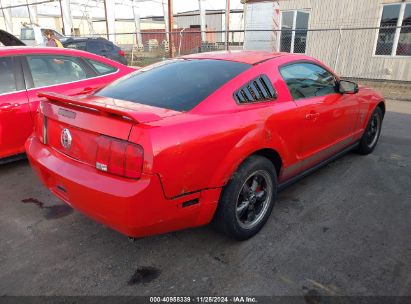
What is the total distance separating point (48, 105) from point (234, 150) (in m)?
1.54

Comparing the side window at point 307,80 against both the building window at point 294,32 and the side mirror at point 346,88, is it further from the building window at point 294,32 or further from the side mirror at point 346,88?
the building window at point 294,32

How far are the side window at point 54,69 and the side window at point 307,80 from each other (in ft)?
9.84

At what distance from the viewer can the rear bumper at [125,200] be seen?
6.87 ft

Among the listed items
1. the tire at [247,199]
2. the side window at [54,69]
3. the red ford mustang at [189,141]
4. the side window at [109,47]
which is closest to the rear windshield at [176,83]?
the red ford mustang at [189,141]

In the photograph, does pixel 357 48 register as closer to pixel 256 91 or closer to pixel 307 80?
pixel 307 80

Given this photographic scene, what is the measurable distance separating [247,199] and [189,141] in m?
0.90

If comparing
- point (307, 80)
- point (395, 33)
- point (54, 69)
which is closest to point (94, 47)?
point (54, 69)

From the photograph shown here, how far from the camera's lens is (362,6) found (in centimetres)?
1204

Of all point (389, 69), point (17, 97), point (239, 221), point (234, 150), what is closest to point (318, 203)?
point (239, 221)

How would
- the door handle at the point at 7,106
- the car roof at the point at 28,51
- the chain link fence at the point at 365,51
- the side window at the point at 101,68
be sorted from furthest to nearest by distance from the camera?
the chain link fence at the point at 365,51 → the side window at the point at 101,68 → the car roof at the point at 28,51 → the door handle at the point at 7,106

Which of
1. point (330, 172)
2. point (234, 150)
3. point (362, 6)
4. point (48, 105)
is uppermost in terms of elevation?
point (362, 6)

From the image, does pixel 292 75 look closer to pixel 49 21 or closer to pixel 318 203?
pixel 318 203

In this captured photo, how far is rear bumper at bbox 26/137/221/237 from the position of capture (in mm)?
2093

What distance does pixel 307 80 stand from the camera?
3.45m
